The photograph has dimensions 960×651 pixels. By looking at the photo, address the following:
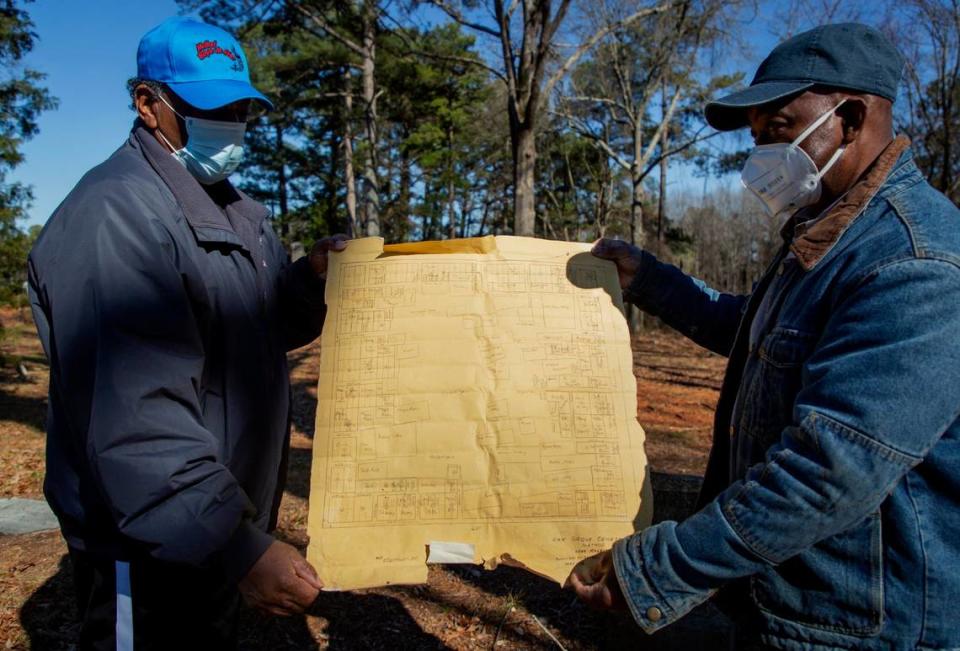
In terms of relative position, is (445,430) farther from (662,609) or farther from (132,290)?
(132,290)

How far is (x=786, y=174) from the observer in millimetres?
1672

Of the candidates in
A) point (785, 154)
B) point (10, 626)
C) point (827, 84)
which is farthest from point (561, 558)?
point (10, 626)

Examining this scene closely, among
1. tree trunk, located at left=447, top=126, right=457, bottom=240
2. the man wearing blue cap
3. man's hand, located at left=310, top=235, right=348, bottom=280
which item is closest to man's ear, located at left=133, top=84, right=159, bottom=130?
the man wearing blue cap

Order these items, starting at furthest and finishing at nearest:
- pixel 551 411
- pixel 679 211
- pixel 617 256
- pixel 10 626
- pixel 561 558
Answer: pixel 679 211
pixel 10 626
pixel 617 256
pixel 551 411
pixel 561 558

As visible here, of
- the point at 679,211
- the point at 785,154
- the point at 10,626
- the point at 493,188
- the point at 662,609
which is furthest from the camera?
the point at 679,211

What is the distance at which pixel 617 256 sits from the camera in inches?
88.0

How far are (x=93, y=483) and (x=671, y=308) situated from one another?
6.36 ft

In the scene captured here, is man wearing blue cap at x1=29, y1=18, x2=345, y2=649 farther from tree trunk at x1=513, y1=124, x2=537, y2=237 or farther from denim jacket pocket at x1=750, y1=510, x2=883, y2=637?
tree trunk at x1=513, y1=124, x2=537, y2=237

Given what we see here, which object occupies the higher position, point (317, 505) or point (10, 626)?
point (317, 505)

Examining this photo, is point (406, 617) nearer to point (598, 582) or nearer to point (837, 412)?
point (598, 582)

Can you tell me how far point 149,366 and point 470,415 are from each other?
894 mm

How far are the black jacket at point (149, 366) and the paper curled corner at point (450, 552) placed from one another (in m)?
0.46

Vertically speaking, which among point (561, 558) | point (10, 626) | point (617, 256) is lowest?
point (10, 626)

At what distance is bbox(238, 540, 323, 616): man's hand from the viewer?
5.35 feet
